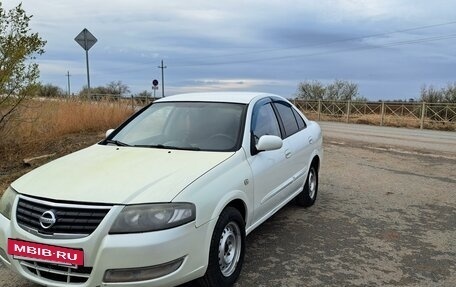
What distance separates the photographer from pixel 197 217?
3.24 metres

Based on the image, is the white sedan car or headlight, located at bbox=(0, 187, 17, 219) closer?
the white sedan car

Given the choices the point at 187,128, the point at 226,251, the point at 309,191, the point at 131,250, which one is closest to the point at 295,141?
the point at 309,191

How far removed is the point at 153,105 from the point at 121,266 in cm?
274

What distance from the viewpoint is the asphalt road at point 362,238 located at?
4055 mm

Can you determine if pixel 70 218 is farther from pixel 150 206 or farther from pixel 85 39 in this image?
pixel 85 39

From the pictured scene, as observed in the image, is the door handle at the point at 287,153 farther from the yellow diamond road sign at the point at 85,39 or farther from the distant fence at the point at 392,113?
the distant fence at the point at 392,113

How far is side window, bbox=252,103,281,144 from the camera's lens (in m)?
4.73

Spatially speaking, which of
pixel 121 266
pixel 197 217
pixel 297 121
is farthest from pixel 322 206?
pixel 121 266

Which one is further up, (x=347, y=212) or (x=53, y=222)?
(x=53, y=222)

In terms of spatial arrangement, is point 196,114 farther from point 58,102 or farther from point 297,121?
point 58,102

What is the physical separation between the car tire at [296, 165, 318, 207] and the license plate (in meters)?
3.70

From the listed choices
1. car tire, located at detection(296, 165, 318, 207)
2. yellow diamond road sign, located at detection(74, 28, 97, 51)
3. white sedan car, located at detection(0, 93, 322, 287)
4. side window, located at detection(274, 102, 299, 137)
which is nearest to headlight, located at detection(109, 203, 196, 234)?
white sedan car, located at detection(0, 93, 322, 287)

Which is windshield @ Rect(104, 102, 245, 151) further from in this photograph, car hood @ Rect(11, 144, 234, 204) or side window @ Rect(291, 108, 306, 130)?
side window @ Rect(291, 108, 306, 130)

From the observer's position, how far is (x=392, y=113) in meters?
30.4
